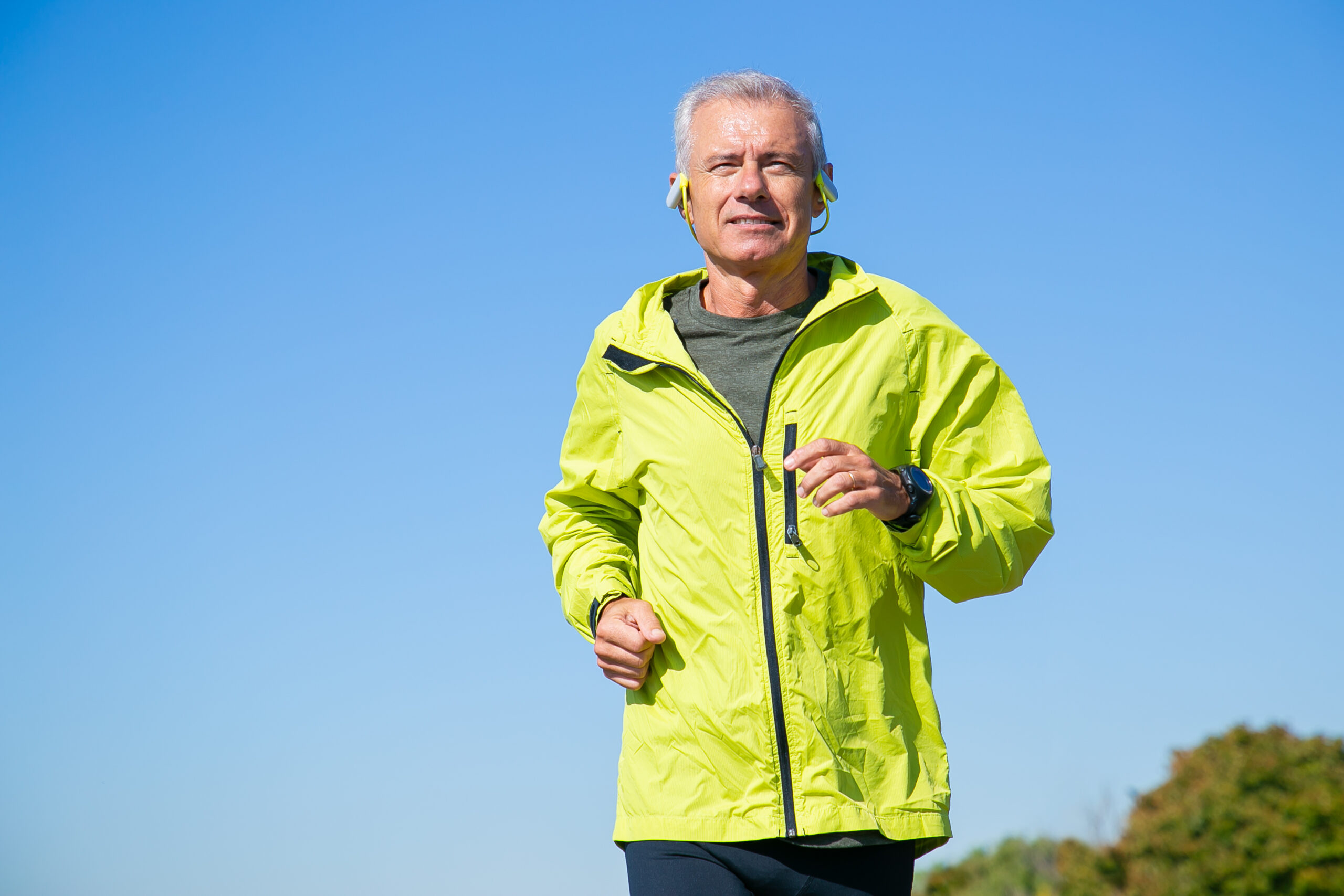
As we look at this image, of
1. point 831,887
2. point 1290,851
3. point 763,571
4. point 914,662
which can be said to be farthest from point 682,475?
point 1290,851

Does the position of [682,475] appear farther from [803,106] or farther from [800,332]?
[803,106]

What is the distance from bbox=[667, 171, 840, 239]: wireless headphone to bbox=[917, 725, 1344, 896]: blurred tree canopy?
61.7 feet

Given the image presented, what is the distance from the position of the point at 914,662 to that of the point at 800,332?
0.79 m

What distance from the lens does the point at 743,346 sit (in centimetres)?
293

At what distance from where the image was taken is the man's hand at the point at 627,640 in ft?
8.92

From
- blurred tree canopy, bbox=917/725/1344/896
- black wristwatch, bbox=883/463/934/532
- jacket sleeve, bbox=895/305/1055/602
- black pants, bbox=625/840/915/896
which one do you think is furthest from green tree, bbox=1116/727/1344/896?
black wristwatch, bbox=883/463/934/532

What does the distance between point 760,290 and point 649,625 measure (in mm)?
882

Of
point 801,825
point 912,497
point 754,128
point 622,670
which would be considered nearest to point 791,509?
point 912,497

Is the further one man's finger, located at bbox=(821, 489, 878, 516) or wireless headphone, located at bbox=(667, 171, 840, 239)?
wireless headphone, located at bbox=(667, 171, 840, 239)

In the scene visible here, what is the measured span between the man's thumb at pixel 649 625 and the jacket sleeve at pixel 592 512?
0.13 meters

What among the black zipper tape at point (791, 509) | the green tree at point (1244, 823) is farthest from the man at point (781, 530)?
the green tree at point (1244, 823)

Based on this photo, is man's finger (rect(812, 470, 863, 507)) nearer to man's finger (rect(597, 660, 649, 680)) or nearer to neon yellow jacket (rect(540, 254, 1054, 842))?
neon yellow jacket (rect(540, 254, 1054, 842))

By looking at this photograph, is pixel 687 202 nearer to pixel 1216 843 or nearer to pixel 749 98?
Answer: pixel 749 98

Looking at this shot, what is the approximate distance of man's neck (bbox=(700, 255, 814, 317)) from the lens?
3014 millimetres
